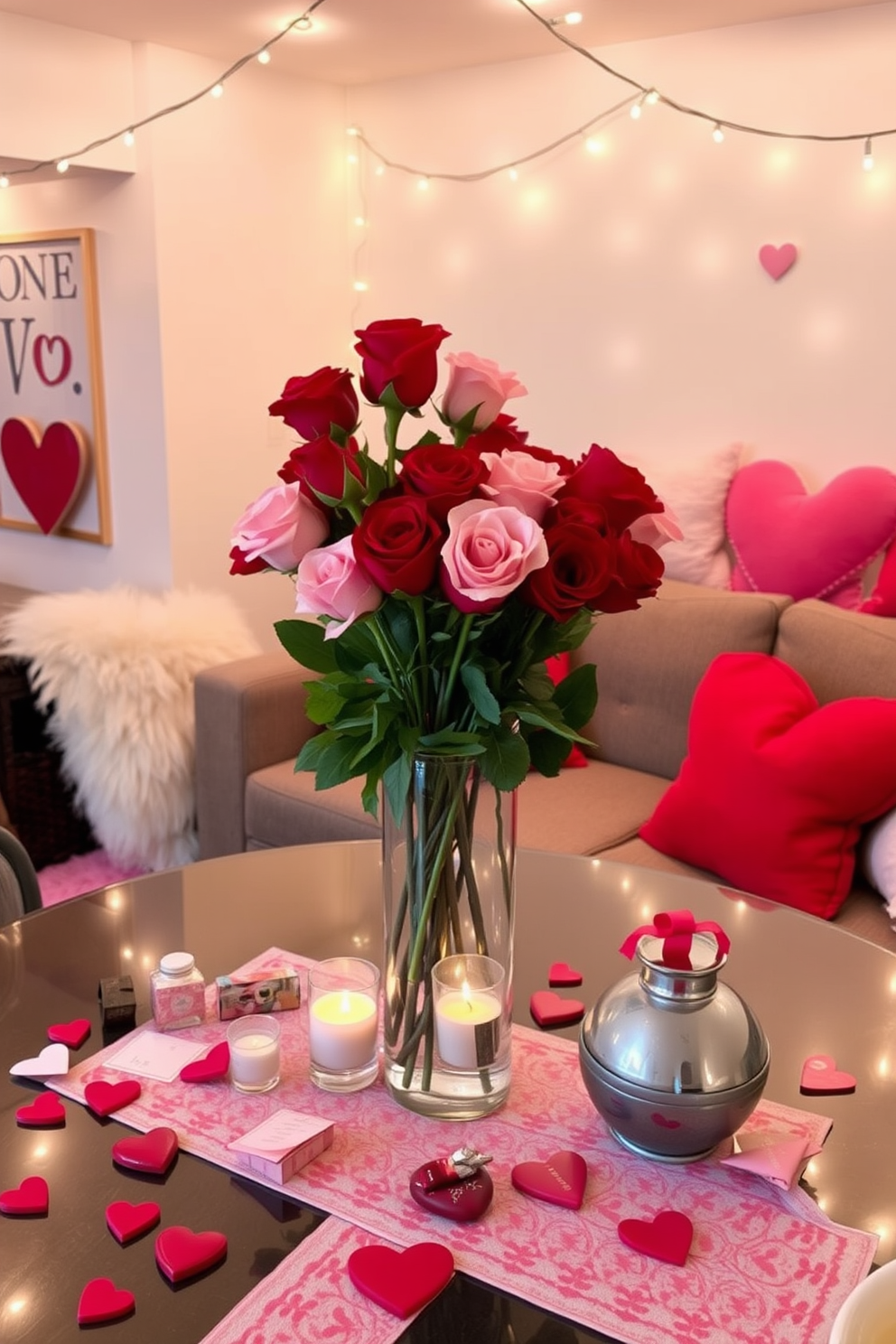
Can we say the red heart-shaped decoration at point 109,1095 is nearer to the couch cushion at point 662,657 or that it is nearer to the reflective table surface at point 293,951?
the reflective table surface at point 293,951

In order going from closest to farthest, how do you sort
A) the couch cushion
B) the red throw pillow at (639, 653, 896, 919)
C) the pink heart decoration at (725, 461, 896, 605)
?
the red throw pillow at (639, 653, 896, 919), the couch cushion, the pink heart decoration at (725, 461, 896, 605)

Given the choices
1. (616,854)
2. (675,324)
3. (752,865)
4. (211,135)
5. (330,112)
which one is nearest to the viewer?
(752,865)

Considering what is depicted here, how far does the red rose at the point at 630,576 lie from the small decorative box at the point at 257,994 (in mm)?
573

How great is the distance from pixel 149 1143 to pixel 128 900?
0.54m

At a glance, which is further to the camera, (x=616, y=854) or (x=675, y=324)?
(x=675, y=324)

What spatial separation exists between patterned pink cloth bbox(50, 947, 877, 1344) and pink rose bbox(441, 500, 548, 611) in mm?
508

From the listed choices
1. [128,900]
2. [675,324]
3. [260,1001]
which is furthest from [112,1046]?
[675,324]

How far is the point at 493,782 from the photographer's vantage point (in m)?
1.08

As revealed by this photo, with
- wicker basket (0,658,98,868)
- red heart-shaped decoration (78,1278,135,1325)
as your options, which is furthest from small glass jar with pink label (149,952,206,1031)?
wicker basket (0,658,98,868)

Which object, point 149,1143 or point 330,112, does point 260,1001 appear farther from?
point 330,112

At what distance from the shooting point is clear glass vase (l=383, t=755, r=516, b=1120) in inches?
43.4

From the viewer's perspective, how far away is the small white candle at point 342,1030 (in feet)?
3.85

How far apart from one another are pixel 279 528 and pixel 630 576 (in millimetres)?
301

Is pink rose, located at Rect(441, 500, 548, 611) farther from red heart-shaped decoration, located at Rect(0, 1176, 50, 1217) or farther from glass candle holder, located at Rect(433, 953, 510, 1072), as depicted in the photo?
red heart-shaped decoration, located at Rect(0, 1176, 50, 1217)
